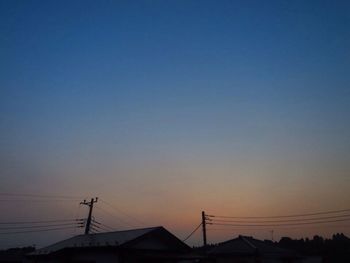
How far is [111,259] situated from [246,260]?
546 inches

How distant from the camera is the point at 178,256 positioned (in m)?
25.6

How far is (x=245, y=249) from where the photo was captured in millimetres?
33719

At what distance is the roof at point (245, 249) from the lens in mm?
33156

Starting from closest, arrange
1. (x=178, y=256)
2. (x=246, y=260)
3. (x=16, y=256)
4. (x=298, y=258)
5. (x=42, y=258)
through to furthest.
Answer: (x=178, y=256) < (x=42, y=258) < (x=246, y=260) < (x=298, y=258) < (x=16, y=256)

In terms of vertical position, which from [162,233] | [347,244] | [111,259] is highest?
[347,244]

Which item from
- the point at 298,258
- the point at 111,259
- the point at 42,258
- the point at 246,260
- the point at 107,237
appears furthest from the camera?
the point at 298,258

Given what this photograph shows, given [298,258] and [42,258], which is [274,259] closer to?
[298,258]

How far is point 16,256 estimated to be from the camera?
5200 centimetres

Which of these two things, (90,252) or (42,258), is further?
(42,258)

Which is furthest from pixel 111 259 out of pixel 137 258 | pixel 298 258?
pixel 298 258

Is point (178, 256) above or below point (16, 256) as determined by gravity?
below

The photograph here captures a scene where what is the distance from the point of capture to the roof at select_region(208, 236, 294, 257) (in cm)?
3316

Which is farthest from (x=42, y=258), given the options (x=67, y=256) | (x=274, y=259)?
(x=274, y=259)

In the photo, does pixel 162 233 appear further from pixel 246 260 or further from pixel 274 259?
pixel 274 259
